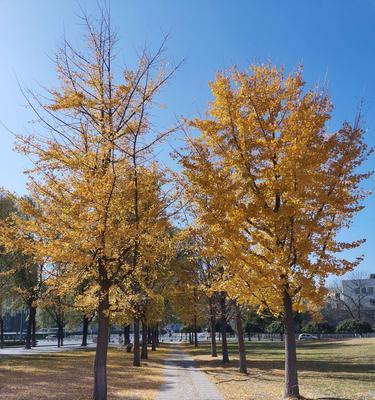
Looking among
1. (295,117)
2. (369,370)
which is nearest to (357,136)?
(295,117)

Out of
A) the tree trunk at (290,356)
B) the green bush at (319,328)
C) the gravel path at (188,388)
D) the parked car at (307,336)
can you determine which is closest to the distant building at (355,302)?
the green bush at (319,328)

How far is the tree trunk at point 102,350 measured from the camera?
33.5 feet

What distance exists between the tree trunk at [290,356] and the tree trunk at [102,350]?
4364 millimetres

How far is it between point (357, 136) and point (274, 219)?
3097 millimetres

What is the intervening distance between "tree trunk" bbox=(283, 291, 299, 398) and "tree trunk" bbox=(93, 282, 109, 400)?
4.36m

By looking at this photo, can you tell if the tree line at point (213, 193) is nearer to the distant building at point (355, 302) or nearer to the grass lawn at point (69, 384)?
the grass lawn at point (69, 384)

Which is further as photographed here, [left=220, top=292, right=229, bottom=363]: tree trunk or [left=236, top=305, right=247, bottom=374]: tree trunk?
[left=220, top=292, right=229, bottom=363]: tree trunk

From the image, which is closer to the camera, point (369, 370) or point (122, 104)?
point (122, 104)

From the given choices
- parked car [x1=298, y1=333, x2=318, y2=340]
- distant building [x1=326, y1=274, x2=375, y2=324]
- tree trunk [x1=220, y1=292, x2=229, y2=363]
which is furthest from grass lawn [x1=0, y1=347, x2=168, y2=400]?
distant building [x1=326, y1=274, x2=375, y2=324]

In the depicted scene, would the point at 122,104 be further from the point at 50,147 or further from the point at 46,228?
the point at 46,228

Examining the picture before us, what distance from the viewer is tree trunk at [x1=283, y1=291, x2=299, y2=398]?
436 inches

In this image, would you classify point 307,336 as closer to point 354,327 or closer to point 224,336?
point 354,327

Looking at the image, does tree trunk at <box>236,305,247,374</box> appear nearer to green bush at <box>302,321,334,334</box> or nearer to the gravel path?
the gravel path

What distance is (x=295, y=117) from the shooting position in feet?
34.9
